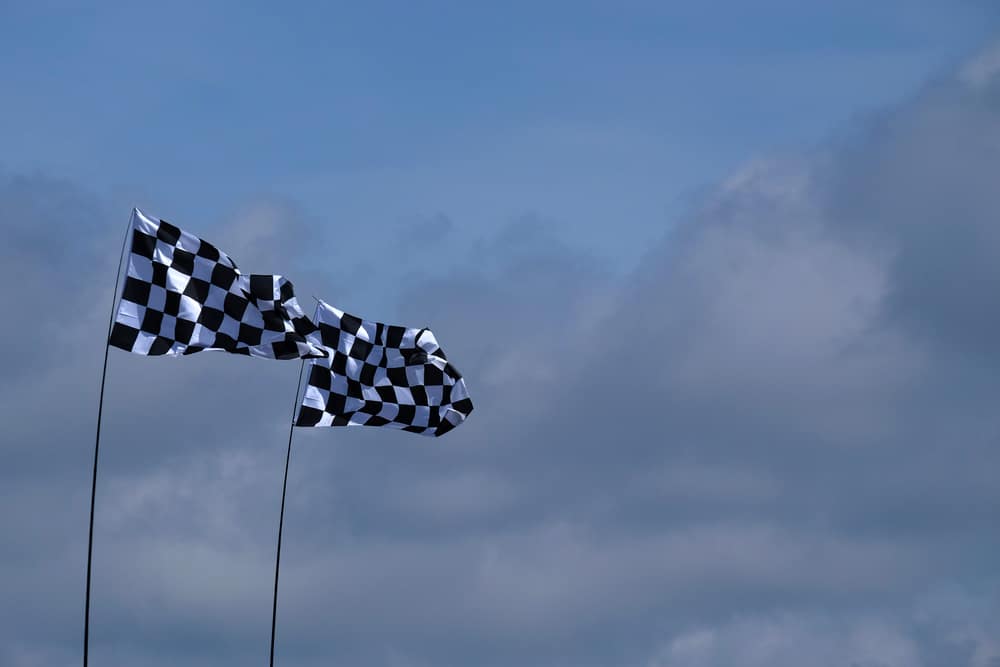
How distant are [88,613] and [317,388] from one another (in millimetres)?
9976

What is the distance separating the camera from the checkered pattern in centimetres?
4650

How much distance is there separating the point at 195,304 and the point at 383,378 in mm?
7433

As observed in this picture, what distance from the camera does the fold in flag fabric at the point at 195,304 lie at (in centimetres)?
3978

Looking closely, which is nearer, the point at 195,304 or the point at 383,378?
the point at 195,304

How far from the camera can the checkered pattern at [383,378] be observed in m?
46.5

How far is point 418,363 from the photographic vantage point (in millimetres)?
46875

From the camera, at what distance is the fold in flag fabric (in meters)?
39.8

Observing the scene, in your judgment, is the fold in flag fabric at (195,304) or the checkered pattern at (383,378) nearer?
the fold in flag fabric at (195,304)

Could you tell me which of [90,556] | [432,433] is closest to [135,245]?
[90,556]

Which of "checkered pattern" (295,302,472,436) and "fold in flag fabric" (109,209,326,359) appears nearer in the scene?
"fold in flag fabric" (109,209,326,359)

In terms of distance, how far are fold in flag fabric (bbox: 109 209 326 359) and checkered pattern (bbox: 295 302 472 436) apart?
15.0 feet

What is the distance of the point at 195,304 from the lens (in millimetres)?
40594

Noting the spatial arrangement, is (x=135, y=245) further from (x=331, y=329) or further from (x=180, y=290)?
(x=331, y=329)

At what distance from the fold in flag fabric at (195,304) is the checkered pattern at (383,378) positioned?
15.0ft
